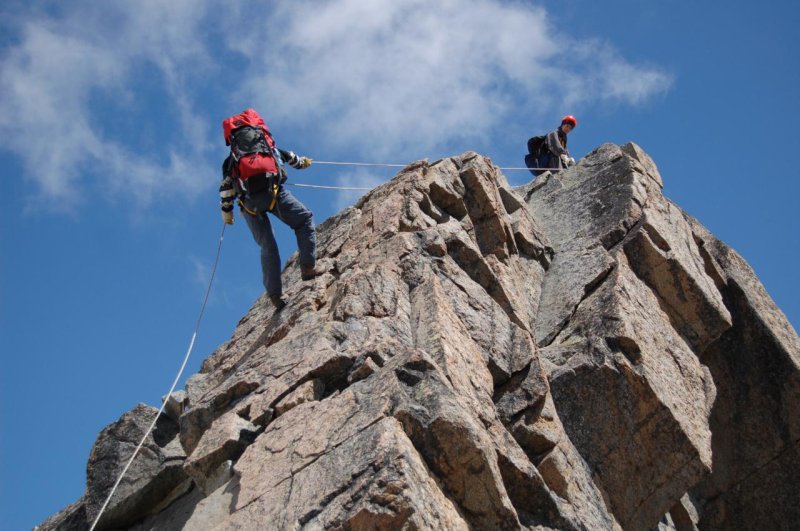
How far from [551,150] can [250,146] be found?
11039 mm

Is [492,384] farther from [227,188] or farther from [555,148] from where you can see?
[555,148]

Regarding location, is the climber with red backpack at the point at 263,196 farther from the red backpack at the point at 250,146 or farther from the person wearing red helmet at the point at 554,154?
the person wearing red helmet at the point at 554,154

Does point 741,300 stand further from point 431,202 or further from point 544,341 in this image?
point 431,202

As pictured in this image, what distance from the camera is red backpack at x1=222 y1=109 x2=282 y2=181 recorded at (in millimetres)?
14258

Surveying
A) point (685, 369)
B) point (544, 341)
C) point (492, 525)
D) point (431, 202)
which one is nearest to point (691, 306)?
point (685, 369)

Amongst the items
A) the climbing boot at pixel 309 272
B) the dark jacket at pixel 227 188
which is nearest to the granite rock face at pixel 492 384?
the climbing boot at pixel 309 272

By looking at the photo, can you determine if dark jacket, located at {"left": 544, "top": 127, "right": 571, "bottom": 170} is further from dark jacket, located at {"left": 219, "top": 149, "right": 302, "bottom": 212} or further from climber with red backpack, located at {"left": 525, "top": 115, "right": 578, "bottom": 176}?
dark jacket, located at {"left": 219, "top": 149, "right": 302, "bottom": 212}

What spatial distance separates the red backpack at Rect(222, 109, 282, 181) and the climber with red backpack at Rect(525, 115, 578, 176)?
31.3 ft

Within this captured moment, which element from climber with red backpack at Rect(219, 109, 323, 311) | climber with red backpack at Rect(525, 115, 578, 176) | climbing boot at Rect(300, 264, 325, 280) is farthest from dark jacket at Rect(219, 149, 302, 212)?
climber with red backpack at Rect(525, 115, 578, 176)

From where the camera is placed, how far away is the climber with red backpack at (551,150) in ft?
76.5

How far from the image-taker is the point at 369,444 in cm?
925

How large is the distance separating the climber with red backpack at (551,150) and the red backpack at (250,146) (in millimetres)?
9547

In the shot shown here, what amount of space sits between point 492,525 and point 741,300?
1090cm

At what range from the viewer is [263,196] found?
47.3 feet
